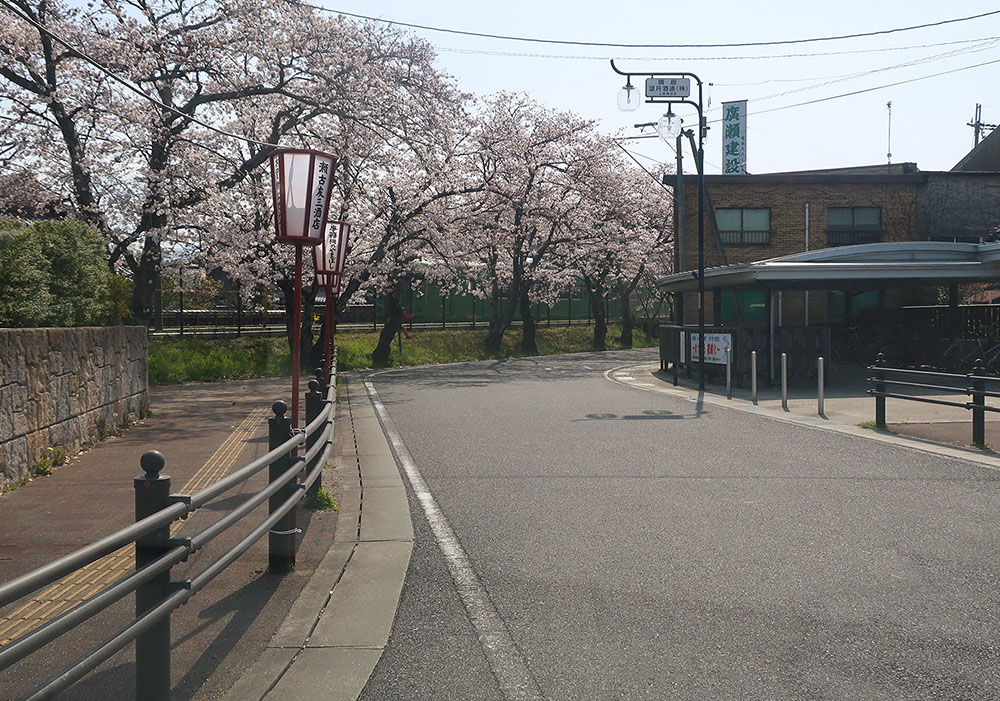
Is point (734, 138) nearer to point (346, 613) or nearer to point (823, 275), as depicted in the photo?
point (823, 275)

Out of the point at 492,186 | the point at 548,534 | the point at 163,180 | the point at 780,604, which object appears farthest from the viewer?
the point at 492,186

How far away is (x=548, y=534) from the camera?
6.51 metres

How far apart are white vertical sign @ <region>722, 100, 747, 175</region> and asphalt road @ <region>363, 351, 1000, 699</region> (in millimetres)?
26739

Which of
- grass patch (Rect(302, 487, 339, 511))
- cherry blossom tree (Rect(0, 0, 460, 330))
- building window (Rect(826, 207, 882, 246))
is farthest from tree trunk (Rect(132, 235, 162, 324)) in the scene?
building window (Rect(826, 207, 882, 246))

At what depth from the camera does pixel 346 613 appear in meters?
4.80

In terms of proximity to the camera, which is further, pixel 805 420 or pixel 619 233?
pixel 619 233

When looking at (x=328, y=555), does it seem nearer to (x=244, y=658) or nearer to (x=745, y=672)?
(x=244, y=658)

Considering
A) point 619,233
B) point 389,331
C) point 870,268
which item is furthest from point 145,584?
point 619,233

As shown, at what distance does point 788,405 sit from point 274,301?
34926mm

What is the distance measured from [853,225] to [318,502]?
98.8 feet

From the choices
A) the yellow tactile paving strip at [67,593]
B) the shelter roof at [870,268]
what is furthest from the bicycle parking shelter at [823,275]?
the yellow tactile paving strip at [67,593]

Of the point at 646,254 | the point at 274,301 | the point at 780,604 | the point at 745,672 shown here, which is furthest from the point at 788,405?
the point at 274,301

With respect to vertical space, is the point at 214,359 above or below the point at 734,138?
below

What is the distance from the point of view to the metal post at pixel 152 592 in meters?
3.19
